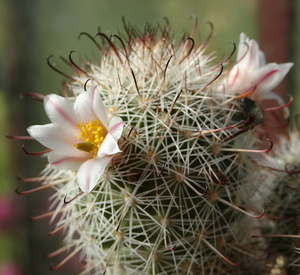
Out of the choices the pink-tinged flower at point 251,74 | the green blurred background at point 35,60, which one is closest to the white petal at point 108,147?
the pink-tinged flower at point 251,74

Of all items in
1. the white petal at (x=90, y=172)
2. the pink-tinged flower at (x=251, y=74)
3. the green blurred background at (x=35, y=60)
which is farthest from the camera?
the green blurred background at (x=35, y=60)

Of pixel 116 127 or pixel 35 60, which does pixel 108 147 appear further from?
pixel 35 60

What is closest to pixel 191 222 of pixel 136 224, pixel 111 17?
pixel 136 224

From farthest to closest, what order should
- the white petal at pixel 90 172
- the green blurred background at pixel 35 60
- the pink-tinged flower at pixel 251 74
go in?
the green blurred background at pixel 35 60 → the pink-tinged flower at pixel 251 74 → the white petal at pixel 90 172

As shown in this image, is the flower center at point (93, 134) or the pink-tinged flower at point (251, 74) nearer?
the flower center at point (93, 134)

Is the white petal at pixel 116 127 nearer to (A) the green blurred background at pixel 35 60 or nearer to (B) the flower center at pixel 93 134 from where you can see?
(B) the flower center at pixel 93 134

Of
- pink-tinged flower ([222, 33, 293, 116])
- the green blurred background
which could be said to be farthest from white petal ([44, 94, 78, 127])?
the green blurred background

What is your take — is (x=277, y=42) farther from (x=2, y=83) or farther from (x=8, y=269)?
(x=8, y=269)

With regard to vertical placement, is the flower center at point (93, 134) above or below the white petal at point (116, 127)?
below
